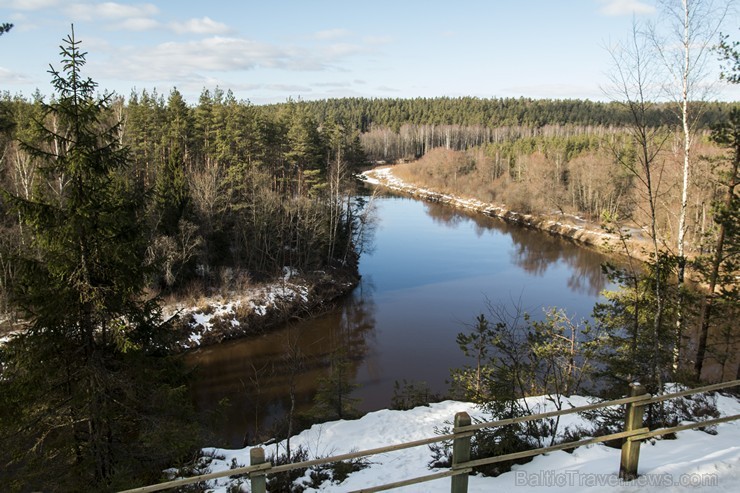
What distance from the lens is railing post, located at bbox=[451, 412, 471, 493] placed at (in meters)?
4.47

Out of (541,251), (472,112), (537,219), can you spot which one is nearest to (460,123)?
(472,112)

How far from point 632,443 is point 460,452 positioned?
214 centimetres

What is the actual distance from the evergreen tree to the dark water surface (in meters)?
3.73

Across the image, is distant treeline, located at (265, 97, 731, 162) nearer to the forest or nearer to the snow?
the snow

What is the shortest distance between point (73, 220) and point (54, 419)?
339cm

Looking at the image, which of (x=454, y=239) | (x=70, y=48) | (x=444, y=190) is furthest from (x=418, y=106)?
(x=70, y=48)

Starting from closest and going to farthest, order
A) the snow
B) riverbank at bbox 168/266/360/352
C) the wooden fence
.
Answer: the wooden fence < riverbank at bbox 168/266/360/352 < the snow

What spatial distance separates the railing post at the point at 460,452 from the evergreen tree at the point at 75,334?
576cm

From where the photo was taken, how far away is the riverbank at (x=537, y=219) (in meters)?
43.3

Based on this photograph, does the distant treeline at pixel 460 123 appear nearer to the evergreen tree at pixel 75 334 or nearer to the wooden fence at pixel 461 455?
the evergreen tree at pixel 75 334

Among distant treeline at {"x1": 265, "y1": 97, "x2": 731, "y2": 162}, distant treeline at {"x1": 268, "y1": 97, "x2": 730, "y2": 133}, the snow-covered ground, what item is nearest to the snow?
the snow-covered ground

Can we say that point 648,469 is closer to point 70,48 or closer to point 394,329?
point 70,48

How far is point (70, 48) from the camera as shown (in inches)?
309

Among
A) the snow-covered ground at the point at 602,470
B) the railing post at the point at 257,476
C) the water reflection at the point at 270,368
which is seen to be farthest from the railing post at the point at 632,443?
the water reflection at the point at 270,368
